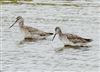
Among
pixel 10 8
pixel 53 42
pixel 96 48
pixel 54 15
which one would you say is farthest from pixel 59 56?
pixel 10 8

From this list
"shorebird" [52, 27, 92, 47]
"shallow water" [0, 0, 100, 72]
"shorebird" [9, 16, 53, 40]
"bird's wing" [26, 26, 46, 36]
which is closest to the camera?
"shallow water" [0, 0, 100, 72]

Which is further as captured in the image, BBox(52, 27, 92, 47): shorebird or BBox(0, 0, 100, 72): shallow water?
BBox(52, 27, 92, 47): shorebird

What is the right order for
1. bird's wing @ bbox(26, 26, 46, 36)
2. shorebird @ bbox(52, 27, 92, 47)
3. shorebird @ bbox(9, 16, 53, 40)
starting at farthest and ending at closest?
bird's wing @ bbox(26, 26, 46, 36)
shorebird @ bbox(9, 16, 53, 40)
shorebird @ bbox(52, 27, 92, 47)

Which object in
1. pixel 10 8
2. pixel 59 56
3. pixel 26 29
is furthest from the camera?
pixel 10 8

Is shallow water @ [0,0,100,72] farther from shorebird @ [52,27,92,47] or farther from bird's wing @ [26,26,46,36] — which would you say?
bird's wing @ [26,26,46,36]

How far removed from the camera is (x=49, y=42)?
18.1 meters

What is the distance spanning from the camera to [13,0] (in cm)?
2998

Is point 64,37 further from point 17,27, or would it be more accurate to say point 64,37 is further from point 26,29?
point 17,27

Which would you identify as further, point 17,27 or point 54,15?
point 54,15

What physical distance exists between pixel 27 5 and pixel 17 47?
36.7 ft

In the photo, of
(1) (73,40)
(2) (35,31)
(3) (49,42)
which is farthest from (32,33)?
(1) (73,40)

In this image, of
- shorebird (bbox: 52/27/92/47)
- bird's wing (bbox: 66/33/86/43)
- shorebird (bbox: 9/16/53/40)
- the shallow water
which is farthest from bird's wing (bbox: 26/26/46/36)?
bird's wing (bbox: 66/33/86/43)

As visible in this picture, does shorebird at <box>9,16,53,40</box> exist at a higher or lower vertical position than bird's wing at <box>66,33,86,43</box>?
lower

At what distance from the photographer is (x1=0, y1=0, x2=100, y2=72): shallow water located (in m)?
14.1
